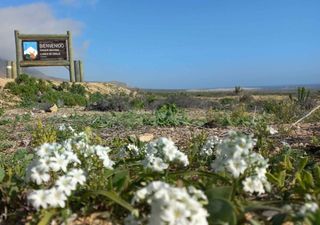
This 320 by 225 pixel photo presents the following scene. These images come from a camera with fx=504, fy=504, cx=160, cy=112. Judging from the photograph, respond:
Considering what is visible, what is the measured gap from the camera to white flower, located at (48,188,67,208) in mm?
2326

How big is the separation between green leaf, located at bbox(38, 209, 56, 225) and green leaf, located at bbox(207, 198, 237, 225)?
2.59 ft

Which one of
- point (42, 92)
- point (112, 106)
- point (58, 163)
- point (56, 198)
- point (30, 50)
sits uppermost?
point (30, 50)

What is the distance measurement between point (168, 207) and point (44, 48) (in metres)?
23.3

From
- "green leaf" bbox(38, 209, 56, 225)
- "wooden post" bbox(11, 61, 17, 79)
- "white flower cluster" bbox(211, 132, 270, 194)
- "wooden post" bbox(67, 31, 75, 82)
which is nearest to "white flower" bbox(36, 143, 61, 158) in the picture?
"green leaf" bbox(38, 209, 56, 225)

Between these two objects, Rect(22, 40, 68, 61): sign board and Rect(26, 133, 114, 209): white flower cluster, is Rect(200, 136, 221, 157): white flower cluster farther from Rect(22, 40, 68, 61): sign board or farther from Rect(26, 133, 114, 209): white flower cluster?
Rect(22, 40, 68, 61): sign board

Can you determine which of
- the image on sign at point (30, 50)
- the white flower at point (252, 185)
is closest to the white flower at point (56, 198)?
the white flower at point (252, 185)

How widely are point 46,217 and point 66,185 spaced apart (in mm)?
179

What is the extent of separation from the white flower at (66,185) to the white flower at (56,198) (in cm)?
2

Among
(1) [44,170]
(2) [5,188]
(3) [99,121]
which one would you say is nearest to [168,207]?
(1) [44,170]

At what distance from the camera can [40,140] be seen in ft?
15.1

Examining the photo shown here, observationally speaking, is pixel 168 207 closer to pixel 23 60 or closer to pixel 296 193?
pixel 296 193

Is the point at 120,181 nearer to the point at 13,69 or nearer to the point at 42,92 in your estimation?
the point at 42,92

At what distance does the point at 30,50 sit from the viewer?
2419cm

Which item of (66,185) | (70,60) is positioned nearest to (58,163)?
(66,185)
